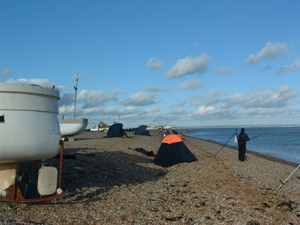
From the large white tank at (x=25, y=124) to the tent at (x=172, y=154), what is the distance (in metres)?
7.88

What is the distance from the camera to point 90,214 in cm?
Result: 544

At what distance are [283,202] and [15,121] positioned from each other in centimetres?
739

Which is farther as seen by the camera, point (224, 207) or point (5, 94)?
point (224, 207)

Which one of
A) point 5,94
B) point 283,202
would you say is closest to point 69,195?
point 5,94

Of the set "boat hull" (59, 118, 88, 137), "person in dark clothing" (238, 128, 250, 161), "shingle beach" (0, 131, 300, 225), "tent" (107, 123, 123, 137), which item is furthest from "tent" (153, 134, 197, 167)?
"tent" (107, 123, 123, 137)

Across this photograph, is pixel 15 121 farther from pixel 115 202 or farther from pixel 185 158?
pixel 185 158

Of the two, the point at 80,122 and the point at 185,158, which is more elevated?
the point at 80,122

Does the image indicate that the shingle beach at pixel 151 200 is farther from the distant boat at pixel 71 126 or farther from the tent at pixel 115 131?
the tent at pixel 115 131

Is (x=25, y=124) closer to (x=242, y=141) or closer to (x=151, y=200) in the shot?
(x=151, y=200)

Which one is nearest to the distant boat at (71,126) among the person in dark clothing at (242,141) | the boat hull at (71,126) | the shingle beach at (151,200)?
the boat hull at (71,126)

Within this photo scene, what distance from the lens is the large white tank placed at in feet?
15.6

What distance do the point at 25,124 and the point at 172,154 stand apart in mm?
8990

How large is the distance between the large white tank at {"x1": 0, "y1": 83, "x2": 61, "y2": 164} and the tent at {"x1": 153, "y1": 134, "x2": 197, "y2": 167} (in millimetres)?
7882

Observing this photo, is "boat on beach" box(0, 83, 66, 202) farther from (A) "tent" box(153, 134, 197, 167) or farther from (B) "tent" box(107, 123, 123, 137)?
(B) "tent" box(107, 123, 123, 137)
